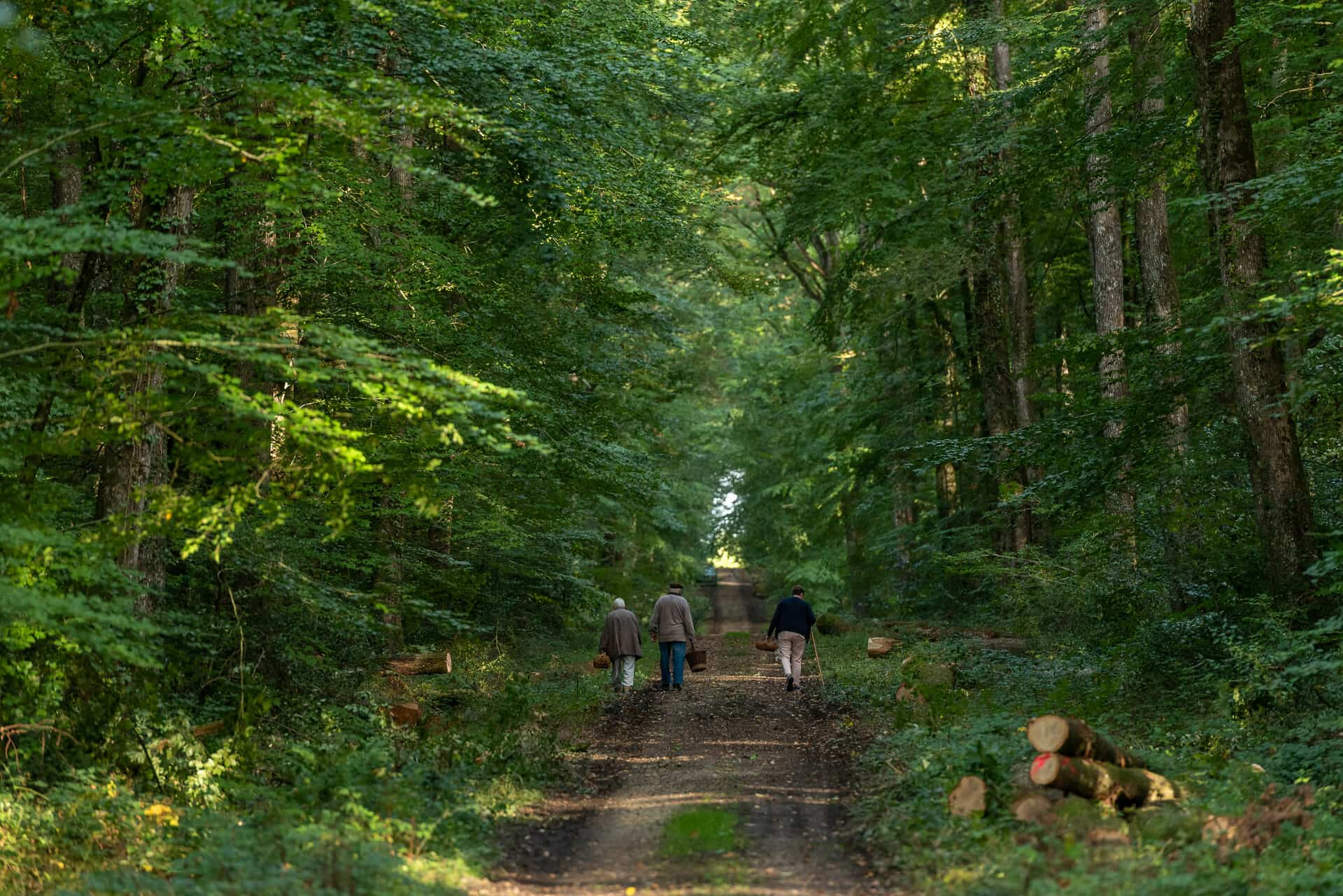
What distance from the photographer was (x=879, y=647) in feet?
71.7

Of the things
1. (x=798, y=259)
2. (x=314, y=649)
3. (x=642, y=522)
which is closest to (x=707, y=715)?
(x=314, y=649)

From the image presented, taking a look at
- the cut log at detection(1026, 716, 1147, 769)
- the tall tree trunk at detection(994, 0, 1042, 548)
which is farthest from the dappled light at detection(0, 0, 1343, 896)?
the tall tree trunk at detection(994, 0, 1042, 548)

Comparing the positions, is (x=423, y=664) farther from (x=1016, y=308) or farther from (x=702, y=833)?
(x=1016, y=308)

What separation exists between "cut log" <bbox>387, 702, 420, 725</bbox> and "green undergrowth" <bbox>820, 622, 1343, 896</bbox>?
516 centimetres

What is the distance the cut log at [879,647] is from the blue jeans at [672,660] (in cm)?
448

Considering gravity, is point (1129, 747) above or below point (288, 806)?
above

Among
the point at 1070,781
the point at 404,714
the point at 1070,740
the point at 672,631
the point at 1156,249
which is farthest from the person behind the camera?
the point at 672,631

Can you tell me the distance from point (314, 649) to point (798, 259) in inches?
1043

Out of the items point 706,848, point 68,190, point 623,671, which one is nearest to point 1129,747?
point 706,848

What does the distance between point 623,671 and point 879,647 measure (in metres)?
5.71

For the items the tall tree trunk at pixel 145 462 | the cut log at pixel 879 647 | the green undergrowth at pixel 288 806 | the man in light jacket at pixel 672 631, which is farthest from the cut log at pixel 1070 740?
the cut log at pixel 879 647

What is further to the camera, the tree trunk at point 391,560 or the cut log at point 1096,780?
the tree trunk at point 391,560

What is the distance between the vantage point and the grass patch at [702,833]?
8734mm

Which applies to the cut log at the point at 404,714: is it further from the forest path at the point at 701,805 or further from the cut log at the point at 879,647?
the cut log at the point at 879,647
